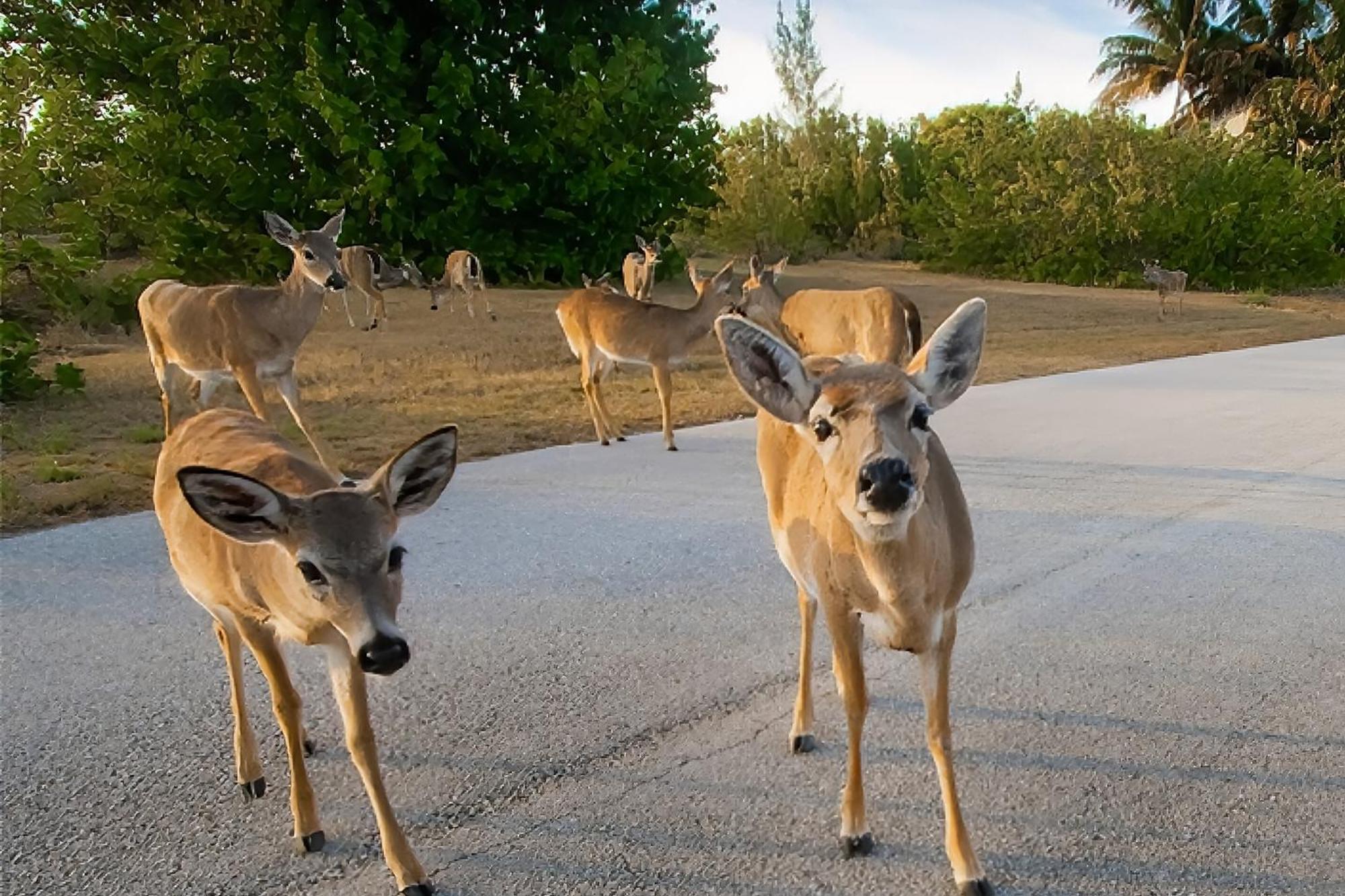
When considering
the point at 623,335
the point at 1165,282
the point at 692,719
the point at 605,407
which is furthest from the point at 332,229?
the point at 1165,282

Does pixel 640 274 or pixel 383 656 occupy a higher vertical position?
pixel 640 274

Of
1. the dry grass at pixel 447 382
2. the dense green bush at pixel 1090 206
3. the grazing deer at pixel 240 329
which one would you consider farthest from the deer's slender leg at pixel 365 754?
the dense green bush at pixel 1090 206

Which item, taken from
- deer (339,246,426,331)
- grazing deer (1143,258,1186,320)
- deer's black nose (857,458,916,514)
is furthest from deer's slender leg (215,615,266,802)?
grazing deer (1143,258,1186,320)

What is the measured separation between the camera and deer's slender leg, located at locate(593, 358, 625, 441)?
356 inches

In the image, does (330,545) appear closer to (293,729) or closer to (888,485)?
(293,729)

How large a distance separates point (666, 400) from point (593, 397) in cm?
68

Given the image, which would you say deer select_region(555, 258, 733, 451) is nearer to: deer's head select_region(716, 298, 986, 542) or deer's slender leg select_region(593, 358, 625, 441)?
deer's slender leg select_region(593, 358, 625, 441)

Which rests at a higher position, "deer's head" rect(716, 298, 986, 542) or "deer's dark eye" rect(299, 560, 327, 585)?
"deer's head" rect(716, 298, 986, 542)

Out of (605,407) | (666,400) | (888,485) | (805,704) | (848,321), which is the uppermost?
(888,485)

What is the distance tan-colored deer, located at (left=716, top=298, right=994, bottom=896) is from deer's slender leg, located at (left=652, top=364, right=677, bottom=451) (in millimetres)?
5345

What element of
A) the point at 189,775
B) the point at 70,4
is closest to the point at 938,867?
the point at 189,775

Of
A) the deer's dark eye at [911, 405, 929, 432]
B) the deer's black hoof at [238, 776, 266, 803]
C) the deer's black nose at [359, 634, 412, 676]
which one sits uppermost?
the deer's dark eye at [911, 405, 929, 432]

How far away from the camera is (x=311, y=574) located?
270 centimetres

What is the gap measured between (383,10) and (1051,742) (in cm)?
2283
